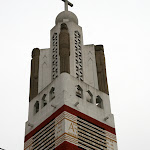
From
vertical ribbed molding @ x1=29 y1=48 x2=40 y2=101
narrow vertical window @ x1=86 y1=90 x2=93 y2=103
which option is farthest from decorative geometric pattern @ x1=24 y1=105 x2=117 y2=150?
vertical ribbed molding @ x1=29 y1=48 x2=40 y2=101

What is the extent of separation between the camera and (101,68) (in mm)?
48219

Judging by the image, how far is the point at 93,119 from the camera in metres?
41.4

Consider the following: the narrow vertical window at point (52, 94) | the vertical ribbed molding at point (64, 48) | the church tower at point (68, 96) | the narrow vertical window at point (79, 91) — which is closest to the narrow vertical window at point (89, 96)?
the church tower at point (68, 96)

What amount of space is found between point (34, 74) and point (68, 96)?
27.8 feet

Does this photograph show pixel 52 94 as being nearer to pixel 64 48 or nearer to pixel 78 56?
pixel 64 48

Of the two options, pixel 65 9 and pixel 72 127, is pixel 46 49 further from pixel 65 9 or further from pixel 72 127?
Result: pixel 72 127

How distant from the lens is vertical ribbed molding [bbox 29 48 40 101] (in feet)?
153

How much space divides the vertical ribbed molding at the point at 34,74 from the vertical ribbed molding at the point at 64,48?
4337 mm

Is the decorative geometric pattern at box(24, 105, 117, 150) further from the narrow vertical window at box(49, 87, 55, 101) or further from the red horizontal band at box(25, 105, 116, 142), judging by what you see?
the narrow vertical window at box(49, 87, 55, 101)

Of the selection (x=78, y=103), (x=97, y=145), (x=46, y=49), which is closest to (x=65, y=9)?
(x=46, y=49)

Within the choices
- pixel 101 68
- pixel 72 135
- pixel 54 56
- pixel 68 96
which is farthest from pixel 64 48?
pixel 72 135

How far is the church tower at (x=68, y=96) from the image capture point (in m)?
39.2

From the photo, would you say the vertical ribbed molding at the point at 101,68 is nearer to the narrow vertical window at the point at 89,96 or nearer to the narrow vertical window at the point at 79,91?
the narrow vertical window at the point at 89,96

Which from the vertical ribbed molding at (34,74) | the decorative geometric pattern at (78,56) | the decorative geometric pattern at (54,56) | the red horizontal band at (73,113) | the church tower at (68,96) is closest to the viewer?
the church tower at (68,96)
